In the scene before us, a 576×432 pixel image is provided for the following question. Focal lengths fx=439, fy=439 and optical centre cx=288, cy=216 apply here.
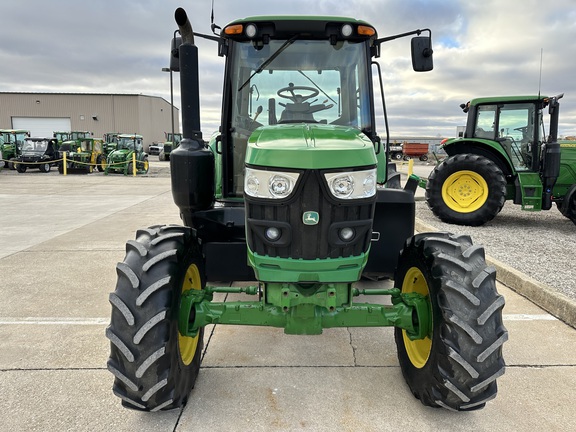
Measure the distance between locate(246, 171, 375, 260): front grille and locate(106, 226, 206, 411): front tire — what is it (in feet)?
1.86

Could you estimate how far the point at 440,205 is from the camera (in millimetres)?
8602

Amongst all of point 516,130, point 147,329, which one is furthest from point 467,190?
point 147,329

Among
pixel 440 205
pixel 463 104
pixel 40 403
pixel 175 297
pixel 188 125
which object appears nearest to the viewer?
pixel 175 297

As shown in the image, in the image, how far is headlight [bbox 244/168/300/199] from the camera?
2.26m

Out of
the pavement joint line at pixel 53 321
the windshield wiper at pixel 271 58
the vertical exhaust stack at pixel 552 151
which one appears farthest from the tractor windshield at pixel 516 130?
the pavement joint line at pixel 53 321

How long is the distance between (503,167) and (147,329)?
8.13 m

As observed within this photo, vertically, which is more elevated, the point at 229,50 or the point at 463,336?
the point at 229,50

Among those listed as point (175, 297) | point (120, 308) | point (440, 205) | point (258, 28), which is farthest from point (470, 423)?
point (440, 205)

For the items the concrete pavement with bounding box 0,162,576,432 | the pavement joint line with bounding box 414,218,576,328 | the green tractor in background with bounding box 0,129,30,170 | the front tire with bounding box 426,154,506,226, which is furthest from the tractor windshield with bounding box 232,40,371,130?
the green tractor in background with bounding box 0,129,30,170

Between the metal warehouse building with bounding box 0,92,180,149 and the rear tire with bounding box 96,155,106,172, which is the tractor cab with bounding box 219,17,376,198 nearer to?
the rear tire with bounding box 96,155,106,172

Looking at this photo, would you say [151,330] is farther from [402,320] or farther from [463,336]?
[463,336]

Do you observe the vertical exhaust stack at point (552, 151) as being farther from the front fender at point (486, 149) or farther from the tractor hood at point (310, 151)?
the tractor hood at point (310, 151)

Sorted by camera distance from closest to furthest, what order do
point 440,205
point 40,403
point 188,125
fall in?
point 40,403, point 188,125, point 440,205

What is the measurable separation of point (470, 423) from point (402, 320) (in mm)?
690
